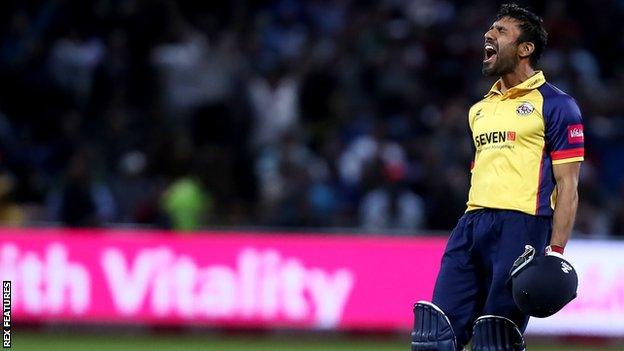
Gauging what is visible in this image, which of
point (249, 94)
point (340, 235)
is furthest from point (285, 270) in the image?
point (249, 94)

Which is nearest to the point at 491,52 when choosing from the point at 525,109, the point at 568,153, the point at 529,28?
the point at 529,28

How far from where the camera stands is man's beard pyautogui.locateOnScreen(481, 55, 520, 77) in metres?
7.18

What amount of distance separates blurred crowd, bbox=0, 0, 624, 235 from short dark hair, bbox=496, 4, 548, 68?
678 cm

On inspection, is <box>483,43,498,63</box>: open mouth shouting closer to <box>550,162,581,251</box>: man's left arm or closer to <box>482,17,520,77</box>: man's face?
<box>482,17,520,77</box>: man's face

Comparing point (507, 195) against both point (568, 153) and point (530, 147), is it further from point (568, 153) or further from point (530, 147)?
point (568, 153)

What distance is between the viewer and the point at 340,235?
14312 mm

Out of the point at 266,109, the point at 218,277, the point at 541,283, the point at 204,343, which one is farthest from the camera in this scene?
the point at 266,109

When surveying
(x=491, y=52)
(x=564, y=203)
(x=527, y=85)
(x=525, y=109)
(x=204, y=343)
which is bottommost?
(x=204, y=343)

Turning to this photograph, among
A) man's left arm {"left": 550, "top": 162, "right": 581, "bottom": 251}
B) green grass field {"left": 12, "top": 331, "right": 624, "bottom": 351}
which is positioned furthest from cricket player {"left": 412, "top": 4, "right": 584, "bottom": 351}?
green grass field {"left": 12, "top": 331, "right": 624, "bottom": 351}

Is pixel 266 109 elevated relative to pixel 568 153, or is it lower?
lower

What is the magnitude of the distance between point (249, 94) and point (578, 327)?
4.47 metres

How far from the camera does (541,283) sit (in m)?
6.77

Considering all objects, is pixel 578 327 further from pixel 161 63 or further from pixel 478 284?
pixel 478 284

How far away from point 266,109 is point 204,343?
136 inches
